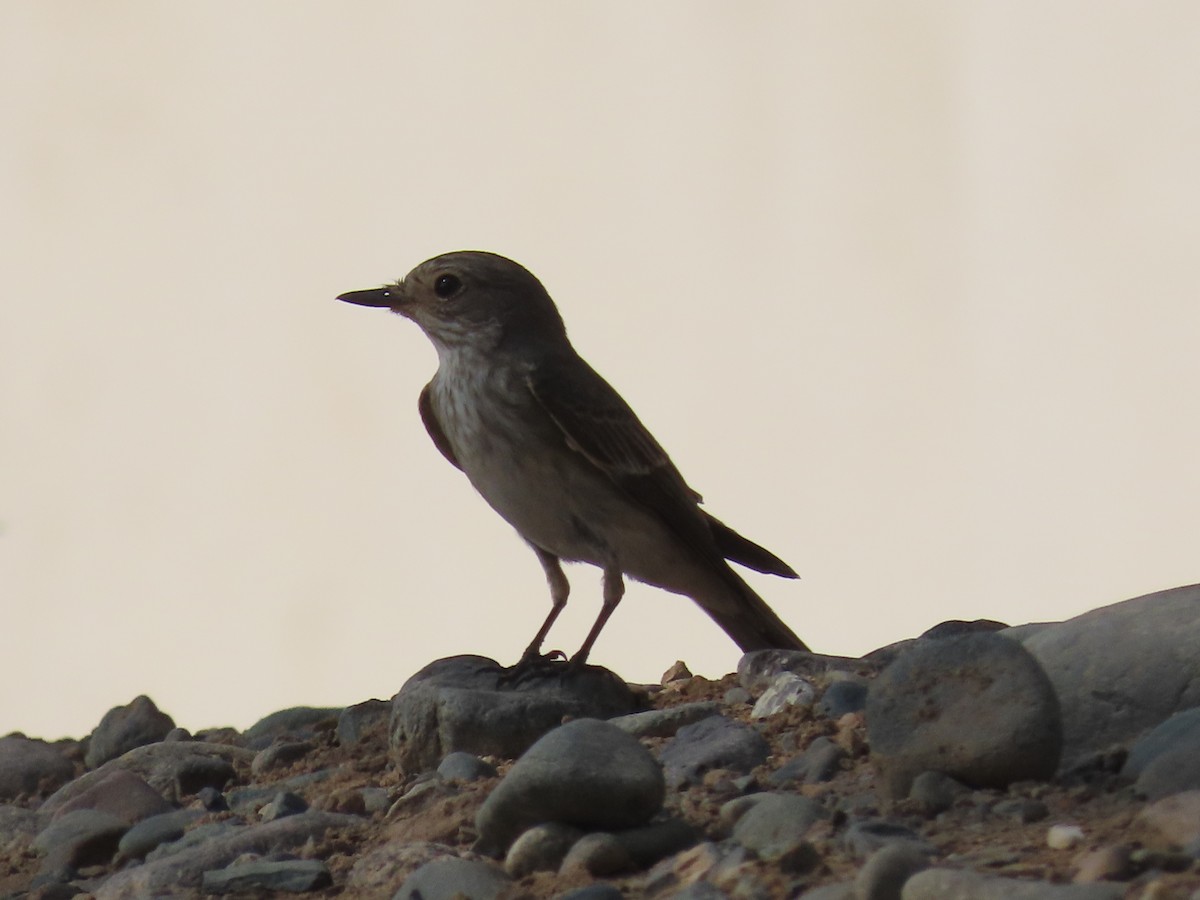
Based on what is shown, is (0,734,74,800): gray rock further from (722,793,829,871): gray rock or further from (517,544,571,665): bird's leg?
(722,793,829,871): gray rock

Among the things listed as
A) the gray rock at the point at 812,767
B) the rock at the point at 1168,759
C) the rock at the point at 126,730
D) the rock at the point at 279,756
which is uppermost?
the rock at the point at 126,730

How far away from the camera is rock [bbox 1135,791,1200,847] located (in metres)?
4.49

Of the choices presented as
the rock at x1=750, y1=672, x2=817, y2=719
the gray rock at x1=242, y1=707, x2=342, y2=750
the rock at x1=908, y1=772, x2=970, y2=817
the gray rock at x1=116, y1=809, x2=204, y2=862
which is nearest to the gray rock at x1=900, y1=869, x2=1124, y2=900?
the rock at x1=908, y1=772, x2=970, y2=817

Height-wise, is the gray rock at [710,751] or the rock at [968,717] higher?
the gray rock at [710,751]

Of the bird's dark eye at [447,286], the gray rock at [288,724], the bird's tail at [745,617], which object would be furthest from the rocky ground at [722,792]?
the bird's dark eye at [447,286]

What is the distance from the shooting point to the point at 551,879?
195 inches

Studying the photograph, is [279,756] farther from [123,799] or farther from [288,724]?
[288,724]

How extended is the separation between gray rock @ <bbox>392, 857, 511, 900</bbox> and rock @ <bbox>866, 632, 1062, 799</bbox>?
1.28 metres

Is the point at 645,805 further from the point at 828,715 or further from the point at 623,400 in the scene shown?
the point at 623,400

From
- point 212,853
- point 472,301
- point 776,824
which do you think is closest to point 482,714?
point 212,853

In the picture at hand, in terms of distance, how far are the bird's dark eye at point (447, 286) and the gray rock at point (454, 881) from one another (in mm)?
4203

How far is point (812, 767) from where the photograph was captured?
5.77m

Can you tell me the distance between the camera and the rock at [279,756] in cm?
746

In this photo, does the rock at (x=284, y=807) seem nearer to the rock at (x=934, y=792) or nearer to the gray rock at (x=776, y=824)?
the gray rock at (x=776, y=824)
